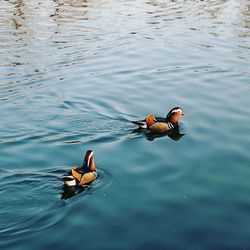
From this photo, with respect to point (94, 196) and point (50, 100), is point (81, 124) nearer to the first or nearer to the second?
point (50, 100)

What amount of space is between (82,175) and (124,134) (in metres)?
3.63

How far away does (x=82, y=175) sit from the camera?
1281 centimetres

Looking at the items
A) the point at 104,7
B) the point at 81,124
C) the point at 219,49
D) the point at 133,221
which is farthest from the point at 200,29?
the point at 133,221

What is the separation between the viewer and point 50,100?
1967 cm

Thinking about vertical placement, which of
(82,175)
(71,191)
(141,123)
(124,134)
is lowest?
(71,191)

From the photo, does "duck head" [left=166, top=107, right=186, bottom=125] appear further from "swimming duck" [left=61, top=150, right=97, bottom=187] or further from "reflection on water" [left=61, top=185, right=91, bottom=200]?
"reflection on water" [left=61, top=185, right=91, bottom=200]

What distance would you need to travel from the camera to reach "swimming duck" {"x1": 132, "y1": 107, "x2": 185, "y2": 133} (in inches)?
645

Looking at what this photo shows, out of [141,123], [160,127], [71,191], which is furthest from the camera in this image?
[160,127]

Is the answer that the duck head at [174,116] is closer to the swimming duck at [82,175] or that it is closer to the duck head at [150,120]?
the duck head at [150,120]

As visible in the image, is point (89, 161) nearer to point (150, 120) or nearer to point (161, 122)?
point (150, 120)

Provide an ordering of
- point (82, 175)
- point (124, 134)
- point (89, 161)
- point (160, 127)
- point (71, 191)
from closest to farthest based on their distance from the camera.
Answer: point (71, 191), point (82, 175), point (89, 161), point (124, 134), point (160, 127)

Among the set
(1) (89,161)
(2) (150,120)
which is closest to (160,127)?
(2) (150,120)

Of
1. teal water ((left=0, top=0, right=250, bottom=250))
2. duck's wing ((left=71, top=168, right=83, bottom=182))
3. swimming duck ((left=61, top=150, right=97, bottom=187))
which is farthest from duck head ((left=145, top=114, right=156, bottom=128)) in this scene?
duck's wing ((left=71, top=168, right=83, bottom=182))

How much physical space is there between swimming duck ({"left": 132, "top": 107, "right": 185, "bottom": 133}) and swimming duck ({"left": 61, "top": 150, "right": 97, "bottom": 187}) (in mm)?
3466
